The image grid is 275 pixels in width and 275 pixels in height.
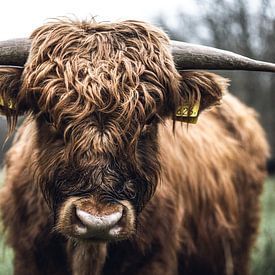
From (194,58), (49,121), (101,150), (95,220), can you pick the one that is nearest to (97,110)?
(101,150)

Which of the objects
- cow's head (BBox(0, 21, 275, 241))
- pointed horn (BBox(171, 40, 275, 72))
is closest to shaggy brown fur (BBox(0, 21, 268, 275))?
cow's head (BBox(0, 21, 275, 241))

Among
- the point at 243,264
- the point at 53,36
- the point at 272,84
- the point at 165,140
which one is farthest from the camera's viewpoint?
the point at 272,84

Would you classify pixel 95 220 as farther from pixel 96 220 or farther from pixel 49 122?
pixel 49 122

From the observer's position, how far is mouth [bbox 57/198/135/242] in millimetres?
4383

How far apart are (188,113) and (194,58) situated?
1.36 feet

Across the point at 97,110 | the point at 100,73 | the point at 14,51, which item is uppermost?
the point at 14,51

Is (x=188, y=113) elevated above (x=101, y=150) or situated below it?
below

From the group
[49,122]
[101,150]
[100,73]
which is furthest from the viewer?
[49,122]

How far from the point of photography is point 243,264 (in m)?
7.93

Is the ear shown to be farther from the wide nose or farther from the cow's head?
the wide nose

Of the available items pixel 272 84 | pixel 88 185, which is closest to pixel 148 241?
pixel 88 185

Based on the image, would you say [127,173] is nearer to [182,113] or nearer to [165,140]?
[182,113]

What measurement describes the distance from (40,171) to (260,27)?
31.4ft

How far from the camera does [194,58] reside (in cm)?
511
